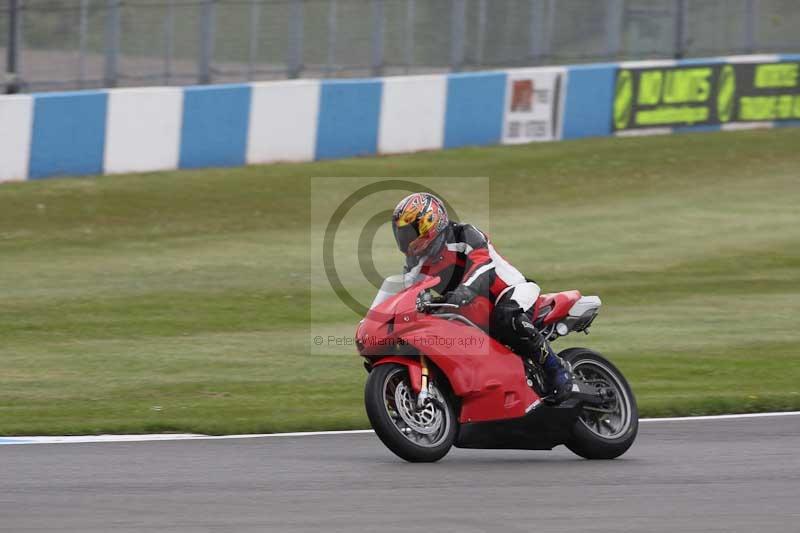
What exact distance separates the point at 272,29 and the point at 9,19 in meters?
4.19

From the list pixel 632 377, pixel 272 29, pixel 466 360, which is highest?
pixel 272 29

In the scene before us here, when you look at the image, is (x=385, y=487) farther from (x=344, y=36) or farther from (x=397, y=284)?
(x=344, y=36)

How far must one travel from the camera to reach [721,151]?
23.8 m

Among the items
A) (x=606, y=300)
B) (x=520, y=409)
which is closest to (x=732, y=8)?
(x=606, y=300)

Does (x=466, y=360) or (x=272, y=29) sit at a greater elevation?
(x=272, y=29)

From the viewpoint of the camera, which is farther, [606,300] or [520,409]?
[606,300]

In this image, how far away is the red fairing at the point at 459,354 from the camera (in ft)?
26.7

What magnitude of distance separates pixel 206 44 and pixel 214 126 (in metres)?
1.57

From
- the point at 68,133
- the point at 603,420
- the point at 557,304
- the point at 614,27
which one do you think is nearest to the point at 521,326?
the point at 557,304

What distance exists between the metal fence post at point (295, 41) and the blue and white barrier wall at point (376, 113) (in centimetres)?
85

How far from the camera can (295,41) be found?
21500 mm

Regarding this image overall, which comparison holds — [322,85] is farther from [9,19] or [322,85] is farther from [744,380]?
[744,380]

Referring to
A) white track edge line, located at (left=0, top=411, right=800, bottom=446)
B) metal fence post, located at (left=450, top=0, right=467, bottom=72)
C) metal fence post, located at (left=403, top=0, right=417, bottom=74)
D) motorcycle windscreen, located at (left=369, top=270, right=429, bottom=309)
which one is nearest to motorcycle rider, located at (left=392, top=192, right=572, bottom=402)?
motorcycle windscreen, located at (left=369, top=270, right=429, bottom=309)

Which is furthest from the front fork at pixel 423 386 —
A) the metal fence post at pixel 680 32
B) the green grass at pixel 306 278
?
the metal fence post at pixel 680 32
